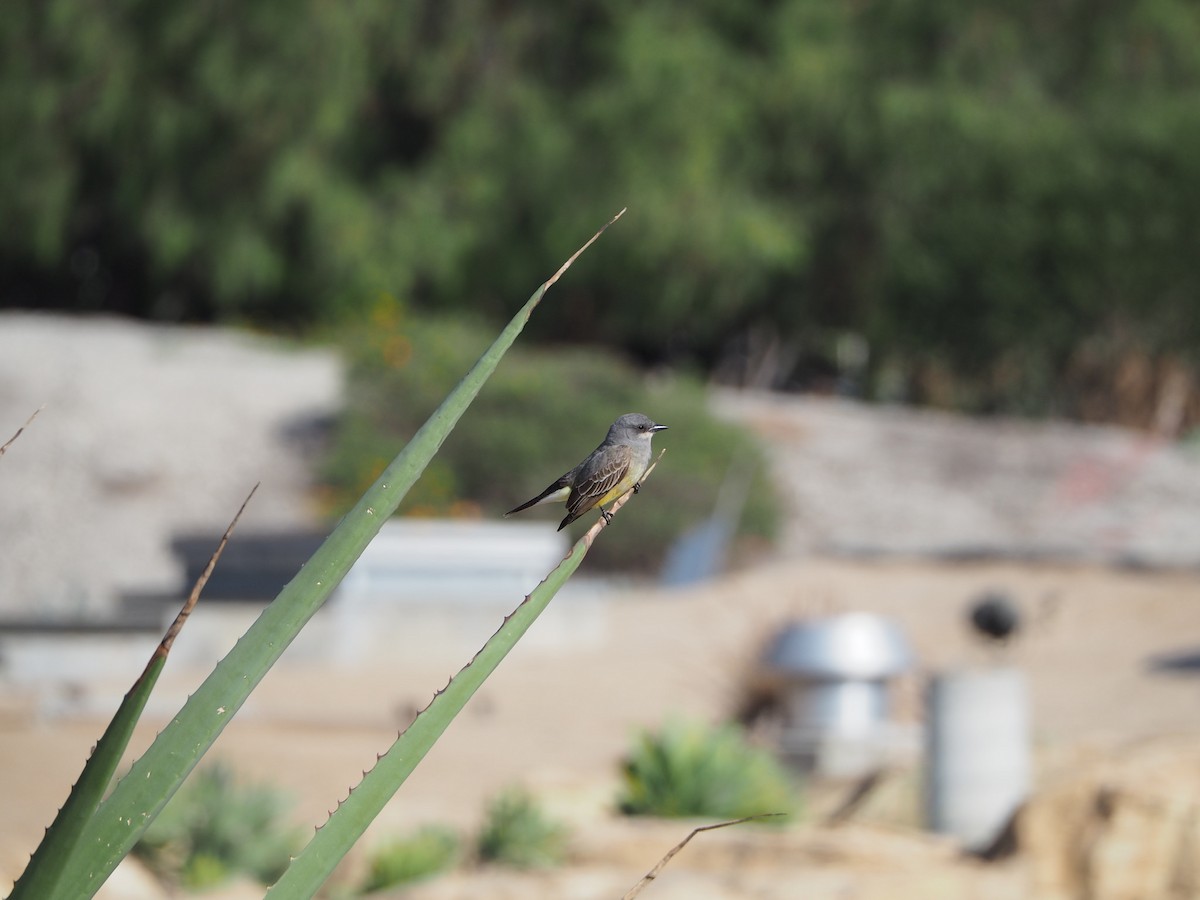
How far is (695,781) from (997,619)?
107 inches

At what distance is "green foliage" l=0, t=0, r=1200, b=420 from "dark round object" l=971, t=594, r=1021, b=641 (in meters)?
15.2

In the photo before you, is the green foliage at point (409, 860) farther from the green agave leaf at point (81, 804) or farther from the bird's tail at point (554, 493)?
the green agave leaf at point (81, 804)

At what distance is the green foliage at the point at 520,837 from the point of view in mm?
8945

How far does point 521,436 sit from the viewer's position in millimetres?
22703

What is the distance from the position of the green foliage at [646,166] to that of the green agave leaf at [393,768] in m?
24.6

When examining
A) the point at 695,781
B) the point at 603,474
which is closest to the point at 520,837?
the point at 695,781

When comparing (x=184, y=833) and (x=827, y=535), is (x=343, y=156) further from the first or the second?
(x=184, y=833)

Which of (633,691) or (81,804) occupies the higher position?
(81,804)

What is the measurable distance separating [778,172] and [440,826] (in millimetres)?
23670

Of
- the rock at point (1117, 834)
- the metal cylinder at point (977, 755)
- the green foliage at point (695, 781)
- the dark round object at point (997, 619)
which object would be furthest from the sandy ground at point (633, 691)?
the rock at point (1117, 834)

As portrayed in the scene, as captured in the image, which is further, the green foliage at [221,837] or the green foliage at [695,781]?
the green foliage at [695,781]

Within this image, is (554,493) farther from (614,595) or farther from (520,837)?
(614,595)

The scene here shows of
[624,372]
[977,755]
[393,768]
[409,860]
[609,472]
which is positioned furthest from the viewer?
[624,372]

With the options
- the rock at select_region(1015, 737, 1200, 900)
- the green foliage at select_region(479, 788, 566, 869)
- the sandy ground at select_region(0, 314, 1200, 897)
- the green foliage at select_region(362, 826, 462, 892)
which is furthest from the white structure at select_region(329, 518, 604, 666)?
the rock at select_region(1015, 737, 1200, 900)
